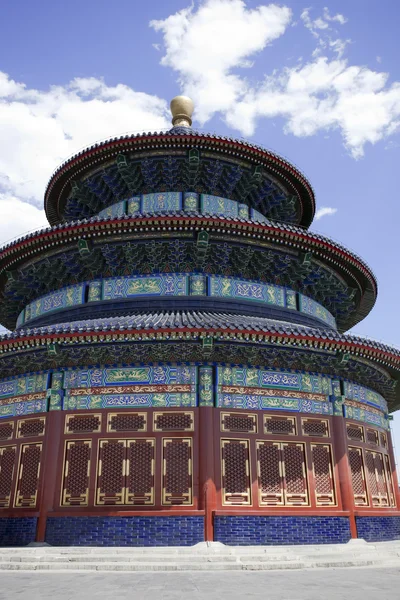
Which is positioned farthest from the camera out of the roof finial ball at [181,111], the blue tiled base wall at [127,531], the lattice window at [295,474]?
the roof finial ball at [181,111]

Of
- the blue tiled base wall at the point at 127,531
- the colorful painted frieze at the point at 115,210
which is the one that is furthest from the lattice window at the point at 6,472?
the colorful painted frieze at the point at 115,210

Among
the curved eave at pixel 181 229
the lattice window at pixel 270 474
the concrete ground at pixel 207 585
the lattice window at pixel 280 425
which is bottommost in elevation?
the concrete ground at pixel 207 585

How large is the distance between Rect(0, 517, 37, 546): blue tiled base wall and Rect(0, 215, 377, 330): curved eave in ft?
28.9

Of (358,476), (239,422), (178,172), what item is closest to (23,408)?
(239,422)

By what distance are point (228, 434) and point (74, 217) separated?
1414 centimetres

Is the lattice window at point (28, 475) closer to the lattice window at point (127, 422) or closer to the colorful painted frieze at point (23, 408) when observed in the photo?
the colorful painted frieze at point (23, 408)

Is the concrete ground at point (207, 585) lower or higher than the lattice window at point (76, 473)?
lower

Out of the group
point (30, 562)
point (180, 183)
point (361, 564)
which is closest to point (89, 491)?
point (30, 562)

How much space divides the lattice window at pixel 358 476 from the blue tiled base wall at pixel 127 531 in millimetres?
5212

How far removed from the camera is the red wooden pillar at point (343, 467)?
15212 millimetres

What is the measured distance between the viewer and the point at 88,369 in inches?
613

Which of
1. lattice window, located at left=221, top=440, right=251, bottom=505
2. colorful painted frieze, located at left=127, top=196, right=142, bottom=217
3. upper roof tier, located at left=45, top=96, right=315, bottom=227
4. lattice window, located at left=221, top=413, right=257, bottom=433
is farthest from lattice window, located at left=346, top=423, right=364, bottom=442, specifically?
colorful painted frieze, located at left=127, top=196, right=142, bottom=217

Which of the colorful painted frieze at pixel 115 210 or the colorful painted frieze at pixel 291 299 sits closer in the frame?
the colorful painted frieze at pixel 291 299

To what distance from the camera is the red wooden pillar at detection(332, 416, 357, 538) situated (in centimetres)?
1521
